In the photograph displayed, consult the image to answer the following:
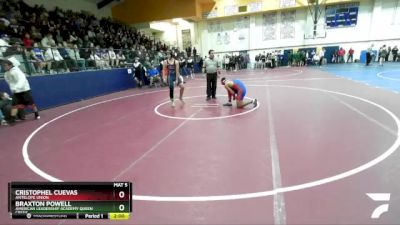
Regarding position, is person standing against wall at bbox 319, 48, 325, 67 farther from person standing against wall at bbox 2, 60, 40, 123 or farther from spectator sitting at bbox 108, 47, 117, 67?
person standing against wall at bbox 2, 60, 40, 123

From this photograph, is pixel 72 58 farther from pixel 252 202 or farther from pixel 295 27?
pixel 295 27

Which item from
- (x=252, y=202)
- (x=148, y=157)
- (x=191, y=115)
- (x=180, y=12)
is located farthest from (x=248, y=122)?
(x=180, y=12)

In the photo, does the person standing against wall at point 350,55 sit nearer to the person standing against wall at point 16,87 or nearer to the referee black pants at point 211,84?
the referee black pants at point 211,84

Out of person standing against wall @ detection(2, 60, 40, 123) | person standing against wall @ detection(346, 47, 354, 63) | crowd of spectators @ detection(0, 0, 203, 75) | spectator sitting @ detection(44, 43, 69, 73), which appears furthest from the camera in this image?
person standing against wall @ detection(346, 47, 354, 63)

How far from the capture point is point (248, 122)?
677 centimetres
